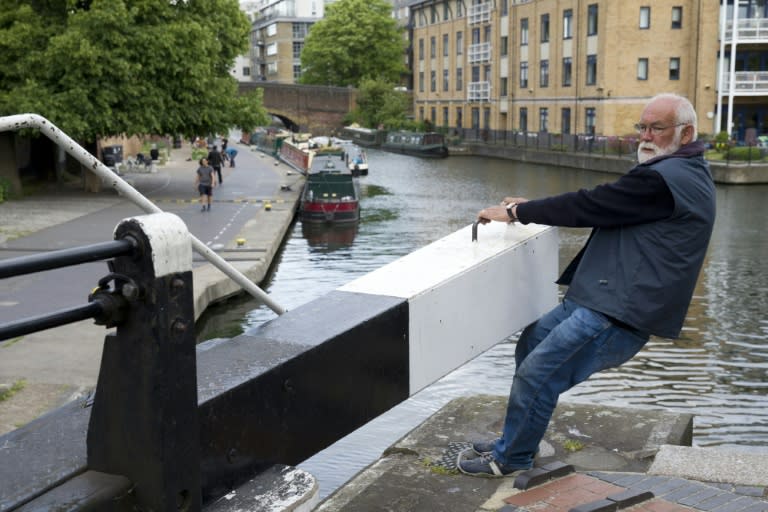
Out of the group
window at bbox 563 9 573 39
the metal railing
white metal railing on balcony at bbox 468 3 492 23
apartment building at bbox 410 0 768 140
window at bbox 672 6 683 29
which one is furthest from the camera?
white metal railing on balcony at bbox 468 3 492 23

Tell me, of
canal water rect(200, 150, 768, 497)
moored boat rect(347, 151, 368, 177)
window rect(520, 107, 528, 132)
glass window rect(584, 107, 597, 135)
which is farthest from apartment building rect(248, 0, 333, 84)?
canal water rect(200, 150, 768, 497)

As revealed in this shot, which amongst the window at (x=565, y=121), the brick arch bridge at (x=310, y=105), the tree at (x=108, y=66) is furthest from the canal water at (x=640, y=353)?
the brick arch bridge at (x=310, y=105)

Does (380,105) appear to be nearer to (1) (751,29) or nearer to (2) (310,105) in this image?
(2) (310,105)

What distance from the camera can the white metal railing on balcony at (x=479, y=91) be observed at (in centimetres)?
6494

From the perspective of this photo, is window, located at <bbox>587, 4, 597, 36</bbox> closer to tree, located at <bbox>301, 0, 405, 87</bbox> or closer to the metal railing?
tree, located at <bbox>301, 0, 405, 87</bbox>

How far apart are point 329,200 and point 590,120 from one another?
2926 centimetres

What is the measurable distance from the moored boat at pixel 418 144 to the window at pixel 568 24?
32.3ft

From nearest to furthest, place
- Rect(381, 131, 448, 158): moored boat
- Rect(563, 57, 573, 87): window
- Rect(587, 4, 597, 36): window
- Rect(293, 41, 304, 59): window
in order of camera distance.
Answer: Rect(587, 4, 597, 36): window
Rect(563, 57, 573, 87): window
Rect(381, 131, 448, 158): moored boat
Rect(293, 41, 304, 59): window

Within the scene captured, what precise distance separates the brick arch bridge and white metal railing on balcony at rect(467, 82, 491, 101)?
2040 centimetres

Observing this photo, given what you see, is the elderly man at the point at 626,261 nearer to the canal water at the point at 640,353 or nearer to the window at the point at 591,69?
the canal water at the point at 640,353

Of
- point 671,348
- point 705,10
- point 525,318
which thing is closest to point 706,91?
point 705,10

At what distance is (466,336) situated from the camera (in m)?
4.16

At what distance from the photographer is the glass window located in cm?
5076

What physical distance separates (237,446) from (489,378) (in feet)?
26.9
